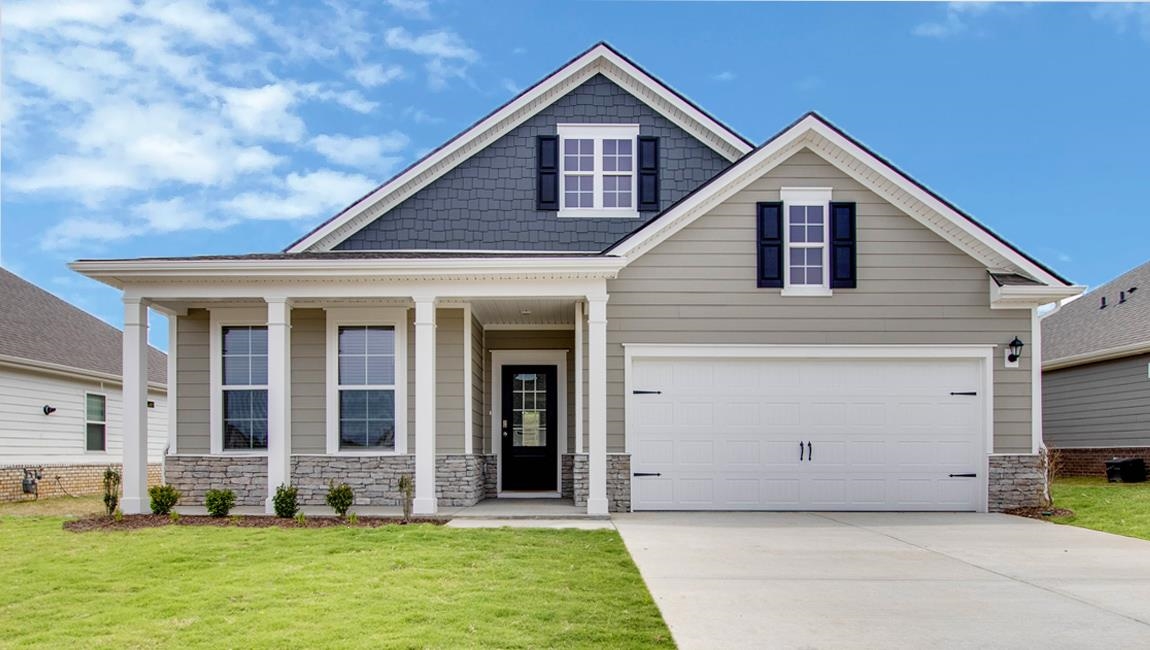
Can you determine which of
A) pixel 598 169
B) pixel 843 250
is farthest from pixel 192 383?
pixel 843 250

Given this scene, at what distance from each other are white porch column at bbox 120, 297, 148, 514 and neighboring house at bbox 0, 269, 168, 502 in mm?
3185

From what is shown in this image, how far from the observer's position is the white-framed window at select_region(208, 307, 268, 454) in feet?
45.4

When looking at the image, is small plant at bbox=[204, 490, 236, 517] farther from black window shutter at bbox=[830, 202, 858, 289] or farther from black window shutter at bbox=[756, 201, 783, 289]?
Result: black window shutter at bbox=[830, 202, 858, 289]

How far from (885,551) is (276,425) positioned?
7.80m

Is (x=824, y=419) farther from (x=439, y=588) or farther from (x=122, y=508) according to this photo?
(x=122, y=508)

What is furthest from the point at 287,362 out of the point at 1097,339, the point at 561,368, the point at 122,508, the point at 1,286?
the point at 1097,339

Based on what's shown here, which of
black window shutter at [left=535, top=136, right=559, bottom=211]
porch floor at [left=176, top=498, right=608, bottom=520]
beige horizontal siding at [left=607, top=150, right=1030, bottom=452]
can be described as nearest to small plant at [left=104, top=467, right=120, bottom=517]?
porch floor at [left=176, top=498, right=608, bottom=520]

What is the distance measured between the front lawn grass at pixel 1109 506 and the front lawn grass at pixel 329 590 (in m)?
6.47

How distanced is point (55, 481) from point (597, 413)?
12.3 meters

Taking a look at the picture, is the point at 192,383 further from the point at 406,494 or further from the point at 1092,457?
the point at 1092,457

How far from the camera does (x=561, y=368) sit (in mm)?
15703

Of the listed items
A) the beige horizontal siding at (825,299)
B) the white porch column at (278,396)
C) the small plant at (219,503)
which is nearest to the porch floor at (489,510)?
the white porch column at (278,396)

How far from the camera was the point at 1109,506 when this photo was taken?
13.5 meters

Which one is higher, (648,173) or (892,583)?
(648,173)
